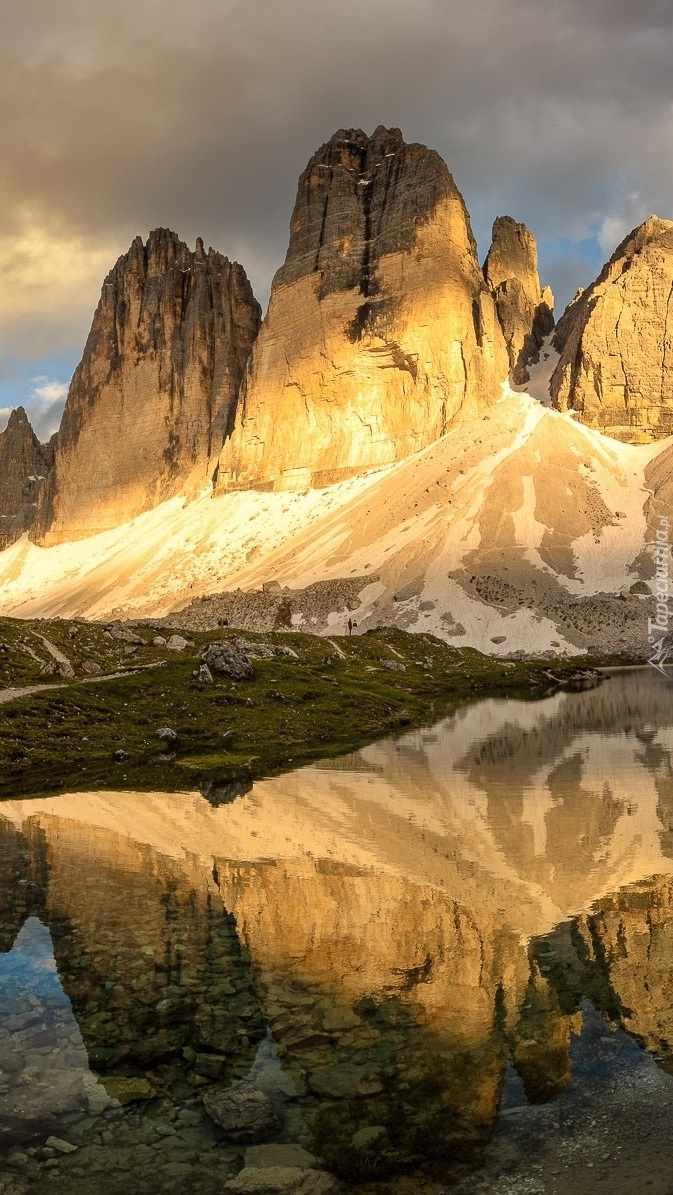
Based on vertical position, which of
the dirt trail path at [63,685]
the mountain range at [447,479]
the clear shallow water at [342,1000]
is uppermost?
the mountain range at [447,479]

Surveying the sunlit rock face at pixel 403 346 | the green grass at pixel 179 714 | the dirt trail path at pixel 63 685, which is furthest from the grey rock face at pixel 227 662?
the sunlit rock face at pixel 403 346

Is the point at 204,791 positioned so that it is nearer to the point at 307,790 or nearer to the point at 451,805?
the point at 307,790

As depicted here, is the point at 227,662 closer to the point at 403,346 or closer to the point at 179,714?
the point at 179,714

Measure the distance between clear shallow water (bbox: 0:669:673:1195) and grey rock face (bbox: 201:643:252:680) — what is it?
83.5 feet

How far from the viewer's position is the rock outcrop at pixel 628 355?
17588cm

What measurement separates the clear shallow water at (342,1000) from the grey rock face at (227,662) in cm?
2546

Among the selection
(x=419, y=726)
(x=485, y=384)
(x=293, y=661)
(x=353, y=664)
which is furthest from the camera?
(x=485, y=384)

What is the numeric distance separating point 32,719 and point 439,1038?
94.9ft

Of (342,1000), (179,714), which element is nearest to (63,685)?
(179,714)

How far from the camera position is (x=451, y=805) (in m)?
24.4

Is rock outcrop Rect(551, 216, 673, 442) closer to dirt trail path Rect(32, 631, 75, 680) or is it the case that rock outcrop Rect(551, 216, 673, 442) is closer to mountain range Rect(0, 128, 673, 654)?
mountain range Rect(0, 128, 673, 654)

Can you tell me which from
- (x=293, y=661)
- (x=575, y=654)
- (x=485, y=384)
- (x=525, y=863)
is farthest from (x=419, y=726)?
(x=485, y=384)

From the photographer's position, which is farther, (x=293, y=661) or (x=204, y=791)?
(x=293, y=661)

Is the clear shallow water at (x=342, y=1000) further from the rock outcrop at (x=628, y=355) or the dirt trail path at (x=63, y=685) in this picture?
the rock outcrop at (x=628, y=355)
